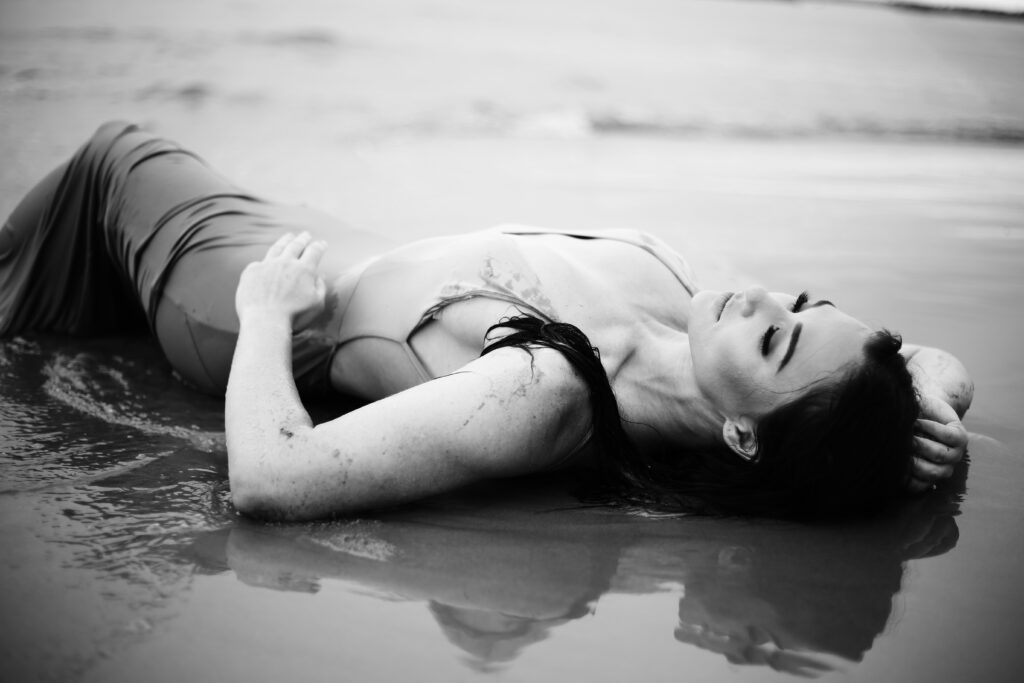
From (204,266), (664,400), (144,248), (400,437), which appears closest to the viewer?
(400,437)

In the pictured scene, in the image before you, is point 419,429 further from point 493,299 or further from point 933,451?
point 933,451

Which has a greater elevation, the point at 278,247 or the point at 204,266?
the point at 278,247

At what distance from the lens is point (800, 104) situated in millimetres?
12805

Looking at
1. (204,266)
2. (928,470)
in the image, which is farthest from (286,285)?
(928,470)

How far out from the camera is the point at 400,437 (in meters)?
2.03

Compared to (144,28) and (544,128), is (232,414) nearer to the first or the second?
(544,128)

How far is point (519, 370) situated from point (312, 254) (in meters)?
0.92

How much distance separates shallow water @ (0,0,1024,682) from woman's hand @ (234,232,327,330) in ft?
1.59

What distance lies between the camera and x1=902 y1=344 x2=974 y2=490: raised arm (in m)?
2.42

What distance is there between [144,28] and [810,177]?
9495mm

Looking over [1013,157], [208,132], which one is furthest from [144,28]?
[1013,157]

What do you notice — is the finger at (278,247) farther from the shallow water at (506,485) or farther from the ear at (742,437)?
the ear at (742,437)

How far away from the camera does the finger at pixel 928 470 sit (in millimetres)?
2404

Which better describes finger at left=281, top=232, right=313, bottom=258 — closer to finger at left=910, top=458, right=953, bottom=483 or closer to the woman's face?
the woman's face
